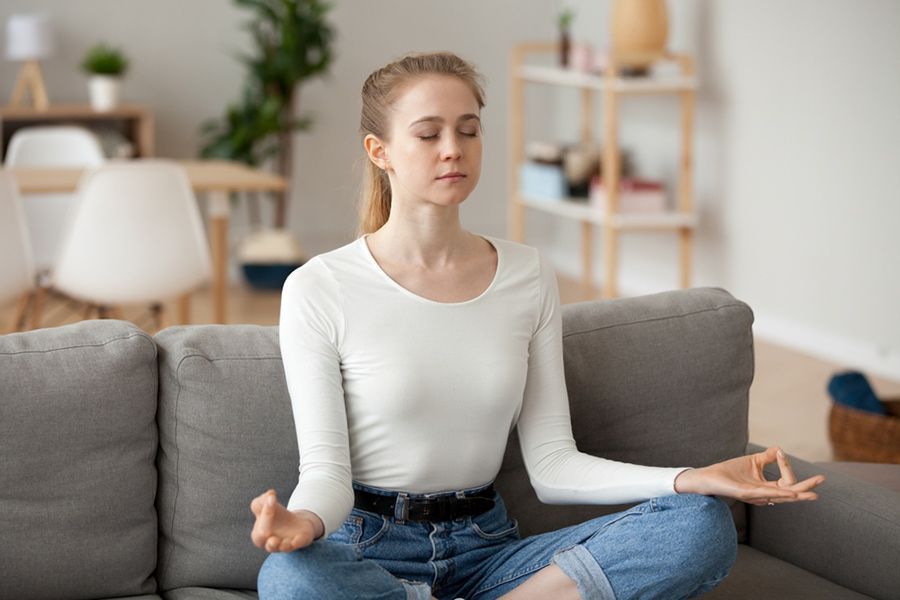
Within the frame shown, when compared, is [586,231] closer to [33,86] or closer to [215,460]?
[33,86]

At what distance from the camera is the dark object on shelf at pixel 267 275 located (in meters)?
6.23

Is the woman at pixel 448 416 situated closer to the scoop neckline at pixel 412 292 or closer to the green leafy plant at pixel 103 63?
the scoop neckline at pixel 412 292

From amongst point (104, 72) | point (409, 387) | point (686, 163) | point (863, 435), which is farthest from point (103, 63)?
point (409, 387)

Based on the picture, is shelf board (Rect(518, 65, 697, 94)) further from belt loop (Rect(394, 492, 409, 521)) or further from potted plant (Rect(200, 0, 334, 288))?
belt loop (Rect(394, 492, 409, 521))

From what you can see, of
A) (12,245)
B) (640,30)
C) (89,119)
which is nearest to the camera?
(12,245)

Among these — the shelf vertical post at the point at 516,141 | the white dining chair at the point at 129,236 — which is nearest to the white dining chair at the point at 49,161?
the white dining chair at the point at 129,236

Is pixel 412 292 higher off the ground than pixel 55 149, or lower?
higher

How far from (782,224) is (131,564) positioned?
3753 mm

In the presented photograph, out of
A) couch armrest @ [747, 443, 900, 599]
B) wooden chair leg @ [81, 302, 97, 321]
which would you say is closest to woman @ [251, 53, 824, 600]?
couch armrest @ [747, 443, 900, 599]

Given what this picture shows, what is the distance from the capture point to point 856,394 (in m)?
3.77

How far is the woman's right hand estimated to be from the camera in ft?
5.12

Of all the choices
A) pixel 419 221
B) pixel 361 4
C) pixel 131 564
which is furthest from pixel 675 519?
pixel 361 4

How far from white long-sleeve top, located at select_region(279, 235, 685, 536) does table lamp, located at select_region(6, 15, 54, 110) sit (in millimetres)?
4384

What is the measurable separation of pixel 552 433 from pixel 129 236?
246 cm
